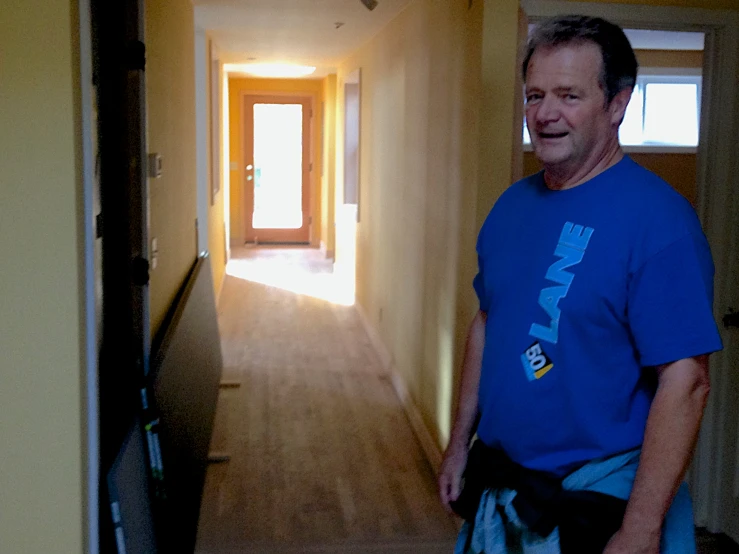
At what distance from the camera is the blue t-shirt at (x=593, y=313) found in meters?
1.37

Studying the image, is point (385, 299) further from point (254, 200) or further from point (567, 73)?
point (254, 200)

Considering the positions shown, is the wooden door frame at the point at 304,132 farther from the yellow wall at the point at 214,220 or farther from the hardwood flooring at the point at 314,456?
the hardwood flooring at the point at 314,456

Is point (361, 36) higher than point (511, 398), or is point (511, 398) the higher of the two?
point (361, 36)

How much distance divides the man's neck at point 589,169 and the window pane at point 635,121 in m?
6.90

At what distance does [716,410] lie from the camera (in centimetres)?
326

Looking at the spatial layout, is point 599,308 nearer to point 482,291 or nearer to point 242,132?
point 482,291

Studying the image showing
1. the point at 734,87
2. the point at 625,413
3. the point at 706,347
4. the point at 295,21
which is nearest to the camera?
the point at 706,347

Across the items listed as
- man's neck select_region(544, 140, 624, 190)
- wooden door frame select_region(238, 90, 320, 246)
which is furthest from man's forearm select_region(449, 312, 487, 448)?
wooden door frame select_region(238, 90, 320, 246)

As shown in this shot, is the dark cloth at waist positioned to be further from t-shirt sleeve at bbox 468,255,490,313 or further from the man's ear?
the man's ear

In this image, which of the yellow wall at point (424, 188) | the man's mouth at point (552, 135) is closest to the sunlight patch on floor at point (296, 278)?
the yellow wall at point (424, 188)

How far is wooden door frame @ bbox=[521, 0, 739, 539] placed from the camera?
10.1 ft

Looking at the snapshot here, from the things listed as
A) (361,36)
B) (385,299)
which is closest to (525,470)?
(385,299)

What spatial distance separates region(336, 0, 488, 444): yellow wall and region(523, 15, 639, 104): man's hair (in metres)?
1.65

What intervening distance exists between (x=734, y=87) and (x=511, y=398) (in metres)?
2.13
